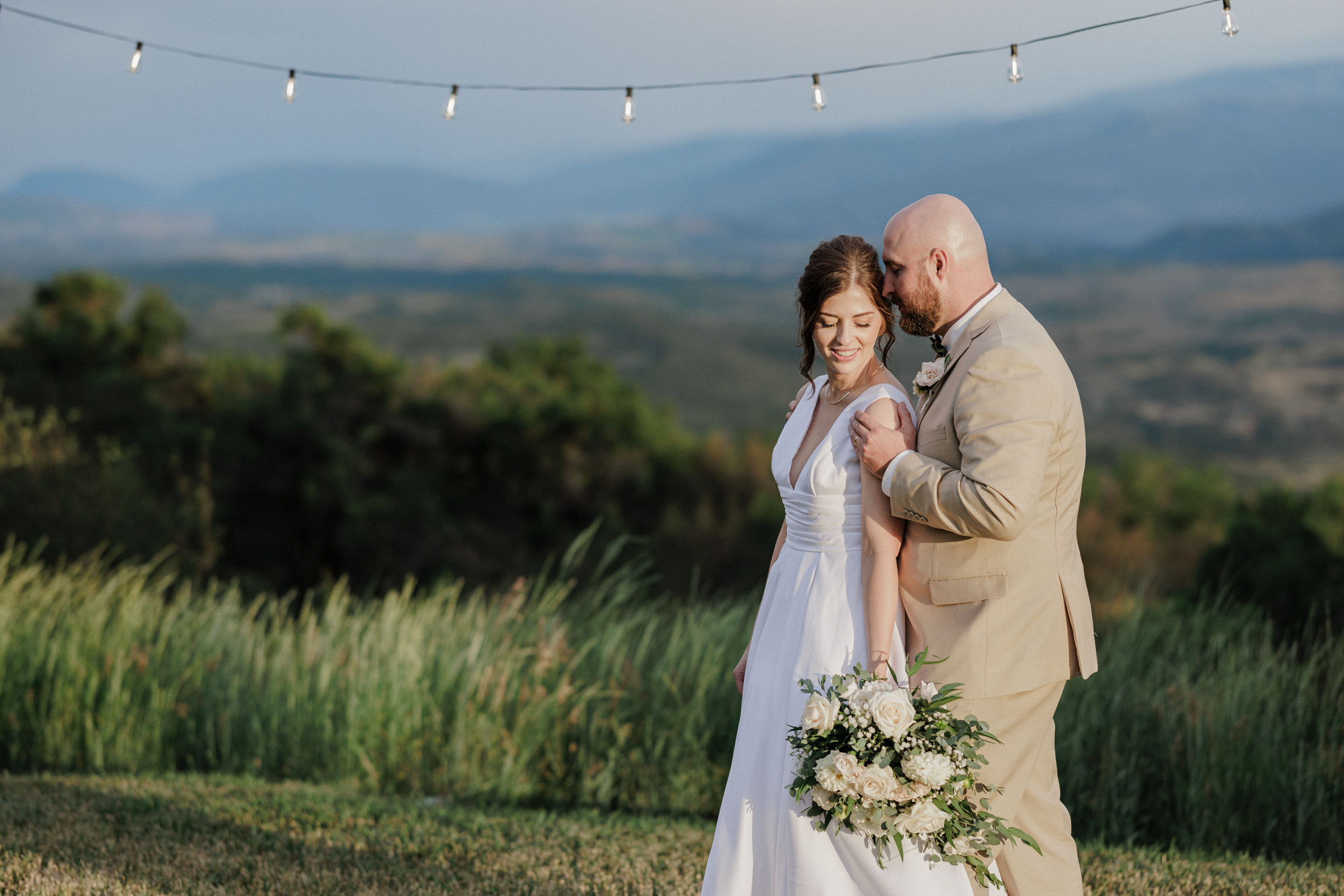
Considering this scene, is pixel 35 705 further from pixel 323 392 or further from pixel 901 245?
pixel 323 392

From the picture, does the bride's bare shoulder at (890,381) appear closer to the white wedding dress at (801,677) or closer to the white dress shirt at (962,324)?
the white wedding dress at (801,677)

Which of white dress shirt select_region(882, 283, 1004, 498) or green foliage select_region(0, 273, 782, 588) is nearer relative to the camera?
white dress shirt select_region(882, 283, 1004, 498)

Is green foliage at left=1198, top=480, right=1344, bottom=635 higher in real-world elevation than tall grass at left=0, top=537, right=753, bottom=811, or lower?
lower

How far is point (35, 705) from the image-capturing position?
645cm

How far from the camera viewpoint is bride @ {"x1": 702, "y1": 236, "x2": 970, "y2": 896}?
2875 mm

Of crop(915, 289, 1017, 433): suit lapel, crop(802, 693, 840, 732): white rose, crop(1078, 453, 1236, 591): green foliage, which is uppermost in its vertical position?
crop(915, 289, 1017, 433): suit lapel

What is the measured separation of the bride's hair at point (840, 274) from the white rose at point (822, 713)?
1.04 m

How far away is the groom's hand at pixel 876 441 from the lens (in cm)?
282

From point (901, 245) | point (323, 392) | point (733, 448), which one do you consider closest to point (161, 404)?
point (323, 392)

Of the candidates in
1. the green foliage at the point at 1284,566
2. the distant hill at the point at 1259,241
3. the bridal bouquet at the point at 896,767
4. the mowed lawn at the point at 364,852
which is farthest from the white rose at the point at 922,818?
the distant hill at the point at 1259,241

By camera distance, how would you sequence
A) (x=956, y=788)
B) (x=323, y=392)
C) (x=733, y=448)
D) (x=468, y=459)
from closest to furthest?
1. (x=956, y=788)
2. (x=323, y=392)
3. (x=468, y=459)
4. (x=733, y=448)

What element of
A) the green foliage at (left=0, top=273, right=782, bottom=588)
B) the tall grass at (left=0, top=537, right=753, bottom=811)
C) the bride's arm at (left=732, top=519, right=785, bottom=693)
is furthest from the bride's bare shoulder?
the green foliage at (left=0, top=273, right=782, bottom=588)

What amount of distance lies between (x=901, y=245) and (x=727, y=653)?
3.82m

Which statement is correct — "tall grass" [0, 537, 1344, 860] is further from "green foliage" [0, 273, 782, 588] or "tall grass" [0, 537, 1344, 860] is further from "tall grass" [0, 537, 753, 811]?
"green foliage" [0, 273, 782, 588]
